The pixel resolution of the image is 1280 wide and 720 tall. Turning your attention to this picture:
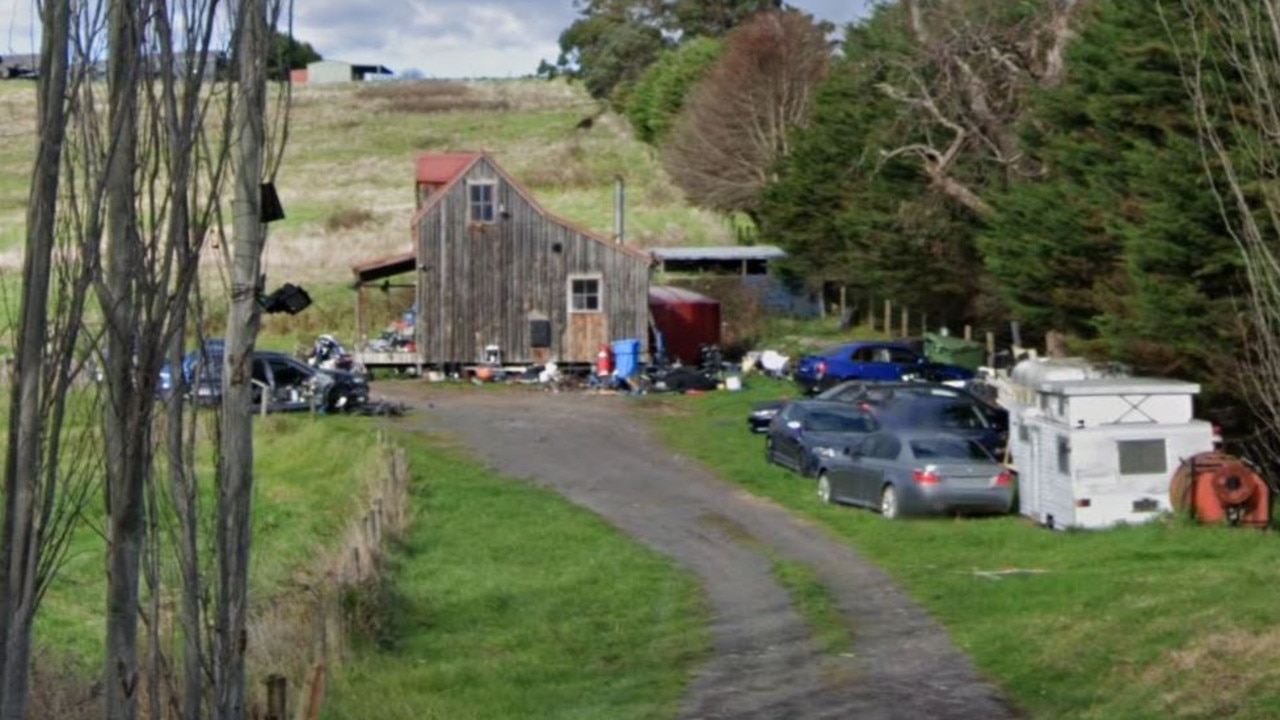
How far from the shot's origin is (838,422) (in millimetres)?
34969

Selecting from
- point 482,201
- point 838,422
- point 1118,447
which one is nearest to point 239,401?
point 1118,447

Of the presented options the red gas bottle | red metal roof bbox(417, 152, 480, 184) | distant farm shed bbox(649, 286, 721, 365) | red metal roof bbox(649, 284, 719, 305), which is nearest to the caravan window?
the red gas bottle

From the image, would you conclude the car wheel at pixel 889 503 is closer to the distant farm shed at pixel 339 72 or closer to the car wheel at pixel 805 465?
the car wheel at pixel 805 465

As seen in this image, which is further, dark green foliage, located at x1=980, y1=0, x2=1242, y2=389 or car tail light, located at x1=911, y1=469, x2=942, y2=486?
dark green foliage, located at x1=980, y1=0, x2=1242, y2=389

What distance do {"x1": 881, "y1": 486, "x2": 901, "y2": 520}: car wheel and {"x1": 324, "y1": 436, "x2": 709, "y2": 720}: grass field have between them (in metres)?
4.20

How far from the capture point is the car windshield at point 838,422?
114 ft

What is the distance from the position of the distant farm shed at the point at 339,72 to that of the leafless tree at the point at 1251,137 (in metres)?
112

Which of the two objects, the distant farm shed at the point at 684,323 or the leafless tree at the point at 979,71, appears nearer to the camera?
the leafless tree at the point at 979,71

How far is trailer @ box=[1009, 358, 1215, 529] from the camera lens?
27484 mm

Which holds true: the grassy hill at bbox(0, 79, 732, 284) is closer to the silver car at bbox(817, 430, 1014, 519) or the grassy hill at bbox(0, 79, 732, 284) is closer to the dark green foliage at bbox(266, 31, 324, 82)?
the silver car at bbox(817, 430, 1014, 519)

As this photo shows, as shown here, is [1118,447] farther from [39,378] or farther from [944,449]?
[39,378]

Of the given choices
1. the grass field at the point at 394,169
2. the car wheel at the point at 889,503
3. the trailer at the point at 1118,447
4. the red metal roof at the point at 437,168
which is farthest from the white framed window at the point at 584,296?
the trailer at the point at 1118,447

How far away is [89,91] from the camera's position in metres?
8.26

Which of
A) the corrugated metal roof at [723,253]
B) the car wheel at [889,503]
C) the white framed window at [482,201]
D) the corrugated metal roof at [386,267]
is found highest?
the white framed window at [482,201]
